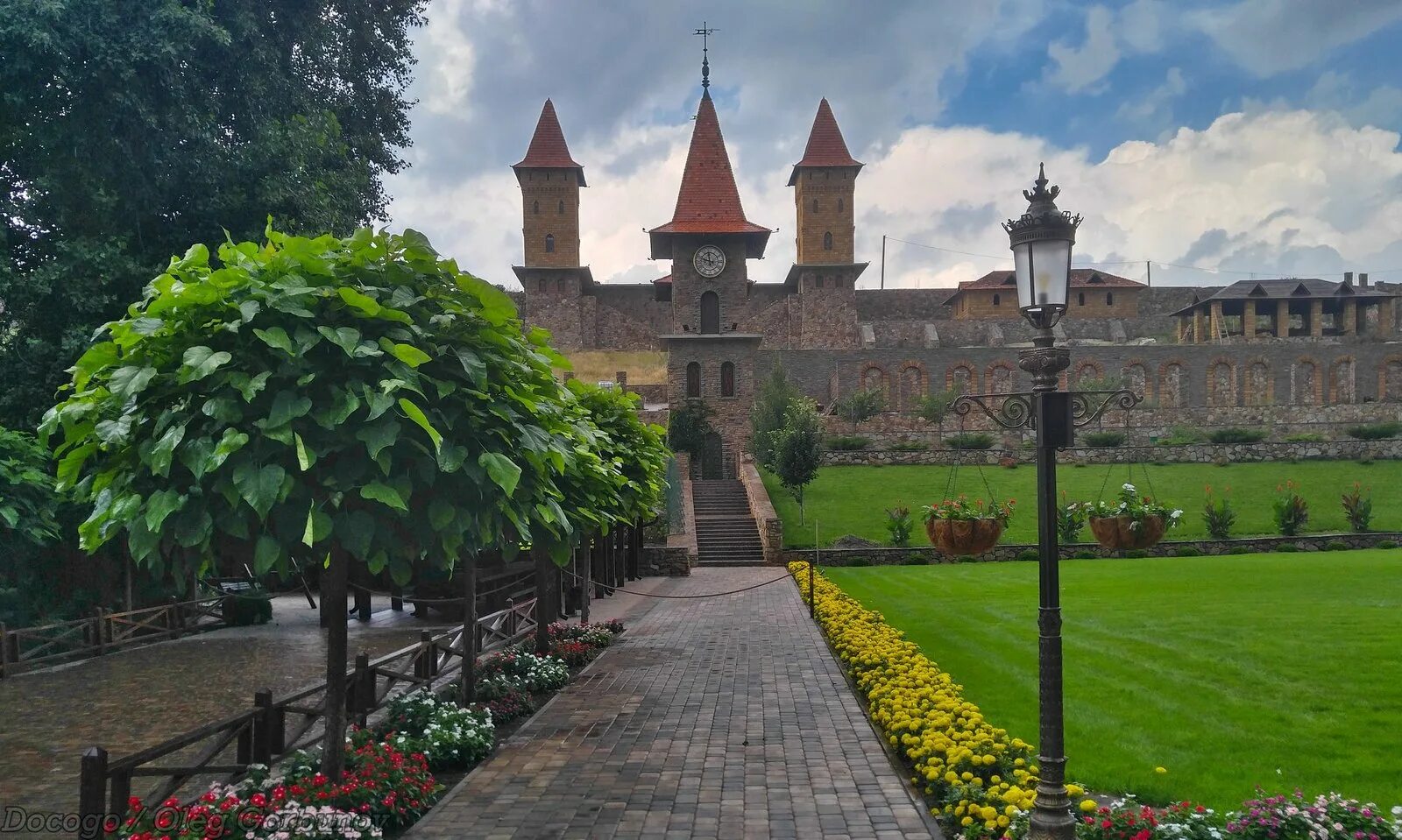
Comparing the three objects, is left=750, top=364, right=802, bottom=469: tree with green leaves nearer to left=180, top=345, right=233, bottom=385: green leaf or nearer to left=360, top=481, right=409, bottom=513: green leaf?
left=360, top=481, right=409, bottom=513: green leaf

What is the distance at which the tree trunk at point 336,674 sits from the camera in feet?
21.1

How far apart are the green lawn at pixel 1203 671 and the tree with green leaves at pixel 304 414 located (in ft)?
15.7

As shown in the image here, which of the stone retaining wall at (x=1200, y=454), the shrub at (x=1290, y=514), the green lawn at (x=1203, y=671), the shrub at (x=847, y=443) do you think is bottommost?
the green lawn at (x=1203, y=671)

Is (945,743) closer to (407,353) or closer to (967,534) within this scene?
(967,534)

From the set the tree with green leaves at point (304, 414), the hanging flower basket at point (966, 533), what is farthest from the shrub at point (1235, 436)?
the tree with green leaves at point (304, 414)

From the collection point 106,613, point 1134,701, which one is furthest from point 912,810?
point 106,613

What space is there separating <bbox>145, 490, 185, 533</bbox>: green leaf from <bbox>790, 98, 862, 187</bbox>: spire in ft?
167

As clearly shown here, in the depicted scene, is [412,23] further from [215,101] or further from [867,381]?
[867,381]

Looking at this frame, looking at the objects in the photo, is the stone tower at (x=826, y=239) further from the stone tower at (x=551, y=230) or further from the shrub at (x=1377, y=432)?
the shrub at (x=1377, y=432)

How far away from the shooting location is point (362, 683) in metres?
8.61

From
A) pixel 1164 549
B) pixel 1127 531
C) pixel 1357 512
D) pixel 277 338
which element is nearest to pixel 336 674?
pixel 277 338

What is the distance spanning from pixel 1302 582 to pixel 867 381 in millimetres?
30850

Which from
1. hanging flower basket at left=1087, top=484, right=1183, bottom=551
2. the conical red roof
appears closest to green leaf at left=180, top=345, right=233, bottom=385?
hanging flower basket at left=1087, top=484, right=1183, bottom=551

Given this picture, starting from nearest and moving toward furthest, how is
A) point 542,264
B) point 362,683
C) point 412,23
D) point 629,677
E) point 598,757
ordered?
point 598,757
point 362,683
point 629,677
point 412,23
point 542,264
